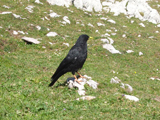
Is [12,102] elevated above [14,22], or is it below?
above

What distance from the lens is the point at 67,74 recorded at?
39.1 ft

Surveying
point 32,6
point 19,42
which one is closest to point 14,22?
point 19,42

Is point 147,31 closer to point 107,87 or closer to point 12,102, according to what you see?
point 107,87

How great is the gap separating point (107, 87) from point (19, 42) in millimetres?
9858

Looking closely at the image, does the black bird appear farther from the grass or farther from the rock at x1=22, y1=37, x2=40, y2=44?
the rock at x1=22, y1=37, x2=40, y2=44

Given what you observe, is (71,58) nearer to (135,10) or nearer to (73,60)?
(73,60)

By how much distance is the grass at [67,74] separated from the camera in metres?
6.19

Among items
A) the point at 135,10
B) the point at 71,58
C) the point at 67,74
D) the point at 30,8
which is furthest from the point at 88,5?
the point at 71,58

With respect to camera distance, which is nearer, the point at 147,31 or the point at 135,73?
the point at 135,73

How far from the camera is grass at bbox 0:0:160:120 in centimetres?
619

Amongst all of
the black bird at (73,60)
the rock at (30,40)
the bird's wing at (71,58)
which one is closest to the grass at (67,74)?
the rock at (30,40)

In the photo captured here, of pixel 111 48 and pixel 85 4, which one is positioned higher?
pixel 85 4

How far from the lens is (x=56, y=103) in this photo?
653 cm

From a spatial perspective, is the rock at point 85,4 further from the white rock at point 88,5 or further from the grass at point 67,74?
the grass at point 67,74
